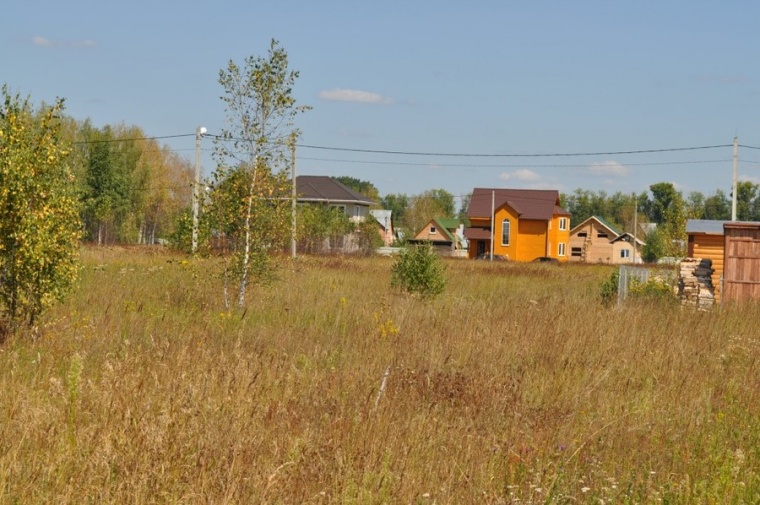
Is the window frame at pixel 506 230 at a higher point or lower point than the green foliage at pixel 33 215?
higher

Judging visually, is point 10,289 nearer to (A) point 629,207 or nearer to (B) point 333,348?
(B) point 333,348

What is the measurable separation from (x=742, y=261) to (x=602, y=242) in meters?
69.8

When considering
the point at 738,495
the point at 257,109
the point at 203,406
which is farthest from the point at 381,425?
the point at 257,109

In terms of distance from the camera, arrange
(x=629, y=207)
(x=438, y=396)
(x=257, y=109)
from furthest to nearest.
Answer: (x=629, y=207) → (x=257, y=109) → (x=438, y=396)

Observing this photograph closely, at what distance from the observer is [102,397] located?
5.93 metres

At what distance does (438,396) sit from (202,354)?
217 centimetres

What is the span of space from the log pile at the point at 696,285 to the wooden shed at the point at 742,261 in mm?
595

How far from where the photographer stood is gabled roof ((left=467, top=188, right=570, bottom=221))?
248ft

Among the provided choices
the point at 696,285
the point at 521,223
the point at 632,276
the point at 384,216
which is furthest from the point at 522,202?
the point at 696,285

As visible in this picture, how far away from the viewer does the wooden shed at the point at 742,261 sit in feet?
73.4

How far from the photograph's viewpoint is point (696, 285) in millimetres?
20250

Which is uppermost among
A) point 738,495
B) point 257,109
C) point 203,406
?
point 257,109

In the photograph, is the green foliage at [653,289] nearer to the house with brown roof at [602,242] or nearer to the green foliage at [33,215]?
the green foliage at [33,215]

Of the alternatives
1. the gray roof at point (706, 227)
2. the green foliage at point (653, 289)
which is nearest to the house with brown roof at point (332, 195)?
the gray roof at point (706, 227)
